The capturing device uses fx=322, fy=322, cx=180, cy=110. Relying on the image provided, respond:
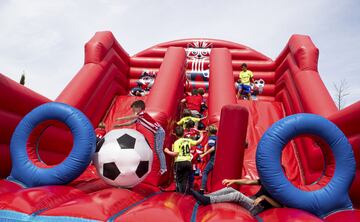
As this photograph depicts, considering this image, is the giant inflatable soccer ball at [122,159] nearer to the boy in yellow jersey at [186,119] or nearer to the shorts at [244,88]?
the boy in yellow jersey at [186,119]

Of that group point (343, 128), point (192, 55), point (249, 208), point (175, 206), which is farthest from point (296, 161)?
point (192, 55)

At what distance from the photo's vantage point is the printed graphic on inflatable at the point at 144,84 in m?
6.32

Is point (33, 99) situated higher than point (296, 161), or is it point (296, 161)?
point (33, 99)

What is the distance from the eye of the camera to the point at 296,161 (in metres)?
4.00

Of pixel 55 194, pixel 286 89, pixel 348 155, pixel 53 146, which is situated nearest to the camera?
pixel 55 194

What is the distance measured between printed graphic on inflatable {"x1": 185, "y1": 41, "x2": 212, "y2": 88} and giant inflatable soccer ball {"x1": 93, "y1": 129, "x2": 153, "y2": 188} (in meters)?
4.60

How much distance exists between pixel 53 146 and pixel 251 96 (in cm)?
441

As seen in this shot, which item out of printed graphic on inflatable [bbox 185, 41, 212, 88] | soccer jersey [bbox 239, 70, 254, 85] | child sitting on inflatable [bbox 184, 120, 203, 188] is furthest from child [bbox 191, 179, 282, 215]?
printed graphic on inflatable [bbox 185, 41, 212, 88]

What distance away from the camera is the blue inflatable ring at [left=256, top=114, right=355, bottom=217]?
2.28m

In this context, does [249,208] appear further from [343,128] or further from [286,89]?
[286,89]

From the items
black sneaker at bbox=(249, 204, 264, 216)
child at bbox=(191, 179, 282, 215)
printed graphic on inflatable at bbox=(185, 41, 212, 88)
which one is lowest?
black sneaker at bbox=(249, 204, 264, 216)

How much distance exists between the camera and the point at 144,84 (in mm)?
6645

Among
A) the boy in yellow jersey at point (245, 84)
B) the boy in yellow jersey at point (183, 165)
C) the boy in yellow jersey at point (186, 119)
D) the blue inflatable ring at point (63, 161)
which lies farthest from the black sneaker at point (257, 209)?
the boy in yellow jersey at point (245, 84)

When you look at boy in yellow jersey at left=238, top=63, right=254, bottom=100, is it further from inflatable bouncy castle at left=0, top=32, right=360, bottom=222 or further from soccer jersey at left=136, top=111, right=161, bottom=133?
soccer jersey at left=136, top=111, right=161, bottom=133
